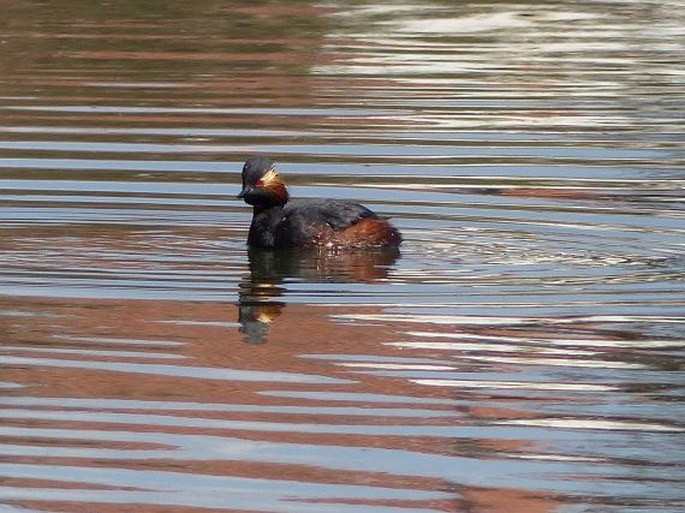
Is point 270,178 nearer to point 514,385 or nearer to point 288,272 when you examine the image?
point 288,272

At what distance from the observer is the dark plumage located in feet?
43.1

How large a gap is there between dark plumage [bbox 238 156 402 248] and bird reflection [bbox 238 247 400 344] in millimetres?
70

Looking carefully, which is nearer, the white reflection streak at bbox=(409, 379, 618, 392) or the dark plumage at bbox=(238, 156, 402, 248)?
the white reflection streak at bbox=(409, 379, 618, 392)

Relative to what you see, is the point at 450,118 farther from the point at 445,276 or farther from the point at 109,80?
the point at 445,276

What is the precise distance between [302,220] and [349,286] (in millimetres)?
1529

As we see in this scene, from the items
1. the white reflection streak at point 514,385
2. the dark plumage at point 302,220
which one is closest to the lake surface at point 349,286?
the white reflection streak at point 514,385

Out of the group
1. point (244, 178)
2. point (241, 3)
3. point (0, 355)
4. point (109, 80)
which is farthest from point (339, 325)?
point (241, 3)

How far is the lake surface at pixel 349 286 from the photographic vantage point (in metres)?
7.99

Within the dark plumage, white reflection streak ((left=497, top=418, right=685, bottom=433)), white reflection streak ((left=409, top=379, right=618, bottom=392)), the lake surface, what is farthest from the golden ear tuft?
white reflection streak ((left=497, top=418, right=685, bottom=433))

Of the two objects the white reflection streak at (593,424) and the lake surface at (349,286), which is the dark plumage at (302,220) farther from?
the white reflection streak at (593,424)

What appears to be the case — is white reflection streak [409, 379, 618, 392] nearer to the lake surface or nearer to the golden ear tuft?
the lake surface

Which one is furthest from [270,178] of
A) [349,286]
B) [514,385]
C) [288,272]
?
[514,385]

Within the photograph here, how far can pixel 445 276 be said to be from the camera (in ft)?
39.3

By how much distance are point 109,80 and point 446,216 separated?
8.14m
